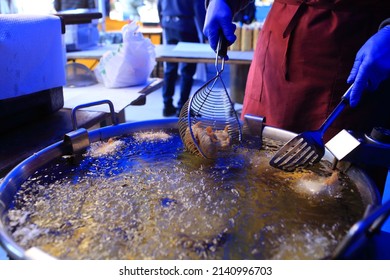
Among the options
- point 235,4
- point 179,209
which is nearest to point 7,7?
point 235,4

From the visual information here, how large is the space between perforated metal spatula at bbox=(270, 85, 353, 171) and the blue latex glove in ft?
0.14

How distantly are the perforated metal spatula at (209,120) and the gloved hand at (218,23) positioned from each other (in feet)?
0.11

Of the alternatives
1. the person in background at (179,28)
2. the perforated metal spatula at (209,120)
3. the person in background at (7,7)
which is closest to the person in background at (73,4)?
the person in background at (7,7)

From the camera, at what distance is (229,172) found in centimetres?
107

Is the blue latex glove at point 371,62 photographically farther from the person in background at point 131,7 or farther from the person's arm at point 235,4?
the person in background at point 131,7

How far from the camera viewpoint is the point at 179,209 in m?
0.87

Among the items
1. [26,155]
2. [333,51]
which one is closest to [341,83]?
[333,51]

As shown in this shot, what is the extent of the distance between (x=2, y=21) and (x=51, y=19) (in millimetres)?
286

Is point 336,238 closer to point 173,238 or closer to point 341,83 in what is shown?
point 173,238

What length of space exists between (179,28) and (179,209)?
3991 mm

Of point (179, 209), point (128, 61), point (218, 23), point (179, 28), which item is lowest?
point (179, 209)

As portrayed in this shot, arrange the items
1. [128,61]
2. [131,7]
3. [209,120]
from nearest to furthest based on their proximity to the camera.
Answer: [209,120] < [128,61] < [131,7]

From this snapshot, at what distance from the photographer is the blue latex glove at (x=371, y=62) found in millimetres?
1056

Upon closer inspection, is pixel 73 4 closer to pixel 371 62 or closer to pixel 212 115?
pixel 212 115
